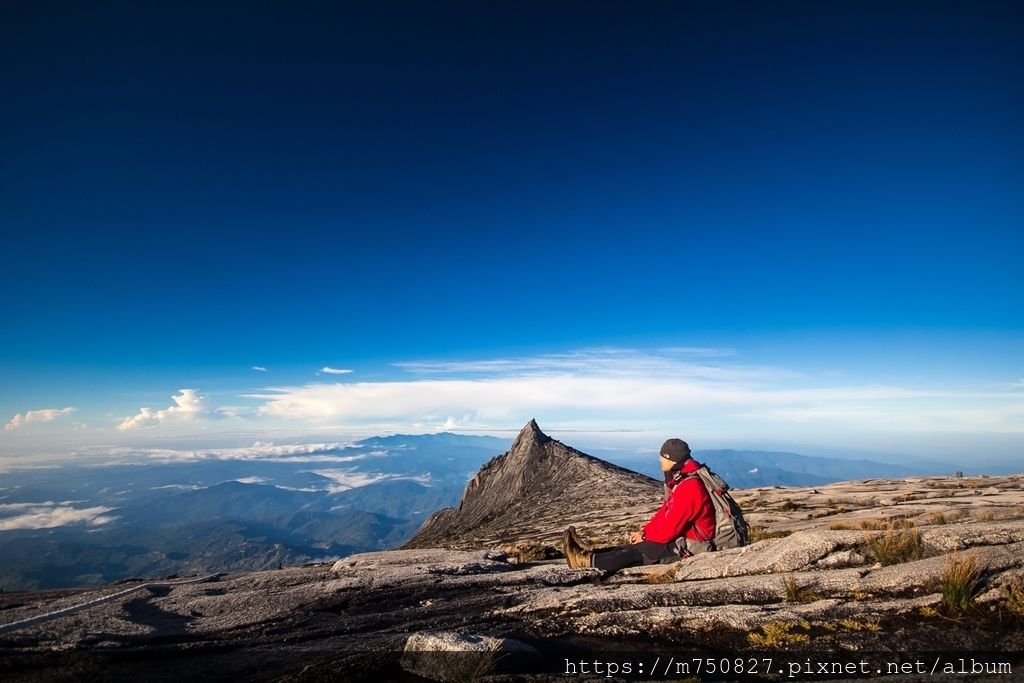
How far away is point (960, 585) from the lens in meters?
7.86

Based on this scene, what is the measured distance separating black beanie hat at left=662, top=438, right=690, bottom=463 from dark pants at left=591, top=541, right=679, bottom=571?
247cm

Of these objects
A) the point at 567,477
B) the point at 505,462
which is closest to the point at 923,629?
the point at 567,477

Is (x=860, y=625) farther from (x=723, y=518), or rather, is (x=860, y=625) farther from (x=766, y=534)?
(x=766, y=534)

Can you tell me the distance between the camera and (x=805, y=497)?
33125 mm

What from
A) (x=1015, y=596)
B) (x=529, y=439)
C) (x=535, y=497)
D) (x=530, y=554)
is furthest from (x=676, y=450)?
(x=529, y=439)

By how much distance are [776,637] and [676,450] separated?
6724mm

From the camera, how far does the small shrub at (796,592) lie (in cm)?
909

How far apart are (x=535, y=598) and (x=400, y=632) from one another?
9.98 ft

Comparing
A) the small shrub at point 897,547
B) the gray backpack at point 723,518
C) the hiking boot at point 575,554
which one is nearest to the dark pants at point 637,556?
the hiking boot at point 575,554

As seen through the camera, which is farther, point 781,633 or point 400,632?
point 400,632

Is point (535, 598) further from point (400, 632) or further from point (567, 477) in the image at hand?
point (567, 477)

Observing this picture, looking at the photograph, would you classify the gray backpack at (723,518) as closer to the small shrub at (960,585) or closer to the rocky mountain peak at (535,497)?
the small shrub at (960,585)

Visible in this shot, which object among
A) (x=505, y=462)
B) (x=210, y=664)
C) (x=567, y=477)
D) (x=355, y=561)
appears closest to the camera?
(x=210, y=664)

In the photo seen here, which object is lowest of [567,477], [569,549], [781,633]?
[567,477]
